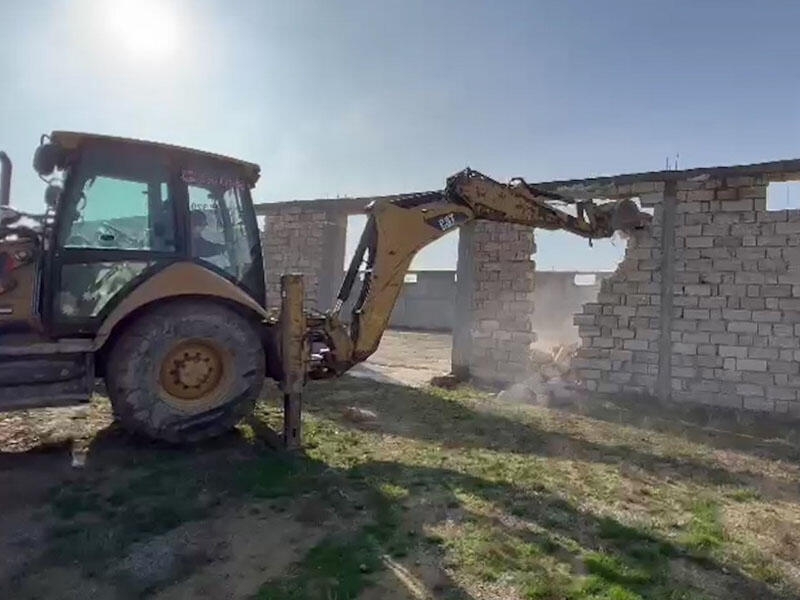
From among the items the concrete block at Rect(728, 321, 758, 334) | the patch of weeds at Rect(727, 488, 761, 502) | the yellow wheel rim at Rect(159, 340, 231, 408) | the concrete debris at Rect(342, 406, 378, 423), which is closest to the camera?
the patch of weeds at Rect(727, 488, 761, 502)

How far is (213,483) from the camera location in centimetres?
436

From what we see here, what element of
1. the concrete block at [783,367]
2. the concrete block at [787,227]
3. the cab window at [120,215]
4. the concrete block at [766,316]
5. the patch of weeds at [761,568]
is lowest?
the patch of weeds at [761,568]

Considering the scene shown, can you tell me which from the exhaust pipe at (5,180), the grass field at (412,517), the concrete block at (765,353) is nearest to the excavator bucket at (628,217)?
the concrete block at (765,353)

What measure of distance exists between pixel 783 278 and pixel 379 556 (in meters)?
5.75

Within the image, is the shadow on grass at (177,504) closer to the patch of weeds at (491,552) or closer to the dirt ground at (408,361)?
the patch of weeds at (491,552)

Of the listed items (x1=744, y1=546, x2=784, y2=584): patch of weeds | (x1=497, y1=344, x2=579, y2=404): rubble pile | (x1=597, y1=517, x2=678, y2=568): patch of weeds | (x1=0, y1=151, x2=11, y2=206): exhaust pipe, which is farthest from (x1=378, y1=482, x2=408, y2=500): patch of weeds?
(x1=497, y1=344, x2=579, y2=404): rubble pile

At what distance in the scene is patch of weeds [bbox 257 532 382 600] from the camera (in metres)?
2.89

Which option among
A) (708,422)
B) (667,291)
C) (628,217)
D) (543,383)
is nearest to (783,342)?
(708,422)

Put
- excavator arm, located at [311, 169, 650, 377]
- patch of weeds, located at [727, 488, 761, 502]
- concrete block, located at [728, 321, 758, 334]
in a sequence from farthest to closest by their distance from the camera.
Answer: concrete block, located at [728, 321, 758, 334] < excavator arm, located at [311, 169, 650, 377] < patch of weeds, located at [727, 488, 761, 502]

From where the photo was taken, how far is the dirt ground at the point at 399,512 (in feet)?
10.0

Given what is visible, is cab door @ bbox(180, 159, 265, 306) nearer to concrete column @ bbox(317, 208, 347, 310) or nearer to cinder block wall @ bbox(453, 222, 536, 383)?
cinder block wall @ bbox(453, 222, 536, 383)

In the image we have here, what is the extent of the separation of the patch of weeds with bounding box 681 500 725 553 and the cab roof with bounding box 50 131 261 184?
4.14 m

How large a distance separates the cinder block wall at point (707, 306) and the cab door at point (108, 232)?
5.25 meters

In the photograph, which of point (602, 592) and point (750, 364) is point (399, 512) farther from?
point (750, 364)
